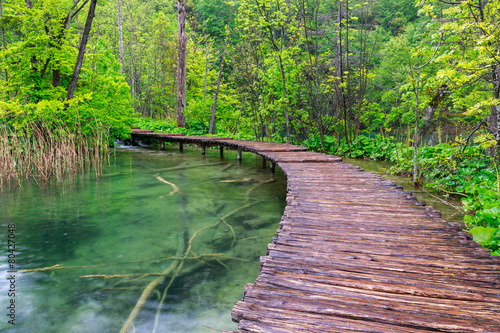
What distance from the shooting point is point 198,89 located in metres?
23.5

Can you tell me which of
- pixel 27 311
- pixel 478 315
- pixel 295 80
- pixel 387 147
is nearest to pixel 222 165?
pixel 295 80

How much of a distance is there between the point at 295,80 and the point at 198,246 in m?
8.89

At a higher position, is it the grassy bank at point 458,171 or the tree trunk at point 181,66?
the tree trunk at point 181,66

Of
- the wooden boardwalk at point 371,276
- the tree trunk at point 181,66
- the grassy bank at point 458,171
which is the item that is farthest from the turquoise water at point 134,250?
the tree trunk at point 181,66

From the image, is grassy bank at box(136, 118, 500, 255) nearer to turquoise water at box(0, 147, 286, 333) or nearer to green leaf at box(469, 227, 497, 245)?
green leaf at box(469, 227, 497, 245)

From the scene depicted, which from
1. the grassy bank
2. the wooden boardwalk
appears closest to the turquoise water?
the wooden boardwalk

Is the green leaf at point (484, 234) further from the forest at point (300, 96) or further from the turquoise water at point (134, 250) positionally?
the turquoise water at point (134, 250)

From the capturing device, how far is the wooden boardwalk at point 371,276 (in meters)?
1.75

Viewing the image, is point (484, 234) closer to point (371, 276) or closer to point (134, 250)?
point (371, 276)

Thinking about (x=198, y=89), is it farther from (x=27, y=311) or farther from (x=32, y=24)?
(x=27, y=311)

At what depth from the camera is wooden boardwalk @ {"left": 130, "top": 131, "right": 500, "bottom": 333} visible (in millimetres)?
1755

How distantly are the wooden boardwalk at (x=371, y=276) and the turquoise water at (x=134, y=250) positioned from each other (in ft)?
3.23

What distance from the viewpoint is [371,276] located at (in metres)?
2.22

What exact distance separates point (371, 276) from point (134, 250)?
3.14m
